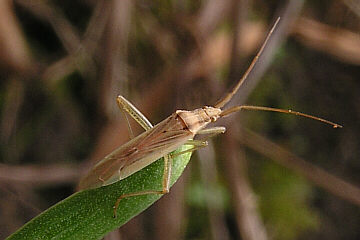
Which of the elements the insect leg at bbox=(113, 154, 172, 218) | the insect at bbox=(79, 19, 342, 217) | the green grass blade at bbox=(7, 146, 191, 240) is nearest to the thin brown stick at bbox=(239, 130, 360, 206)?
the insect at bbox=(79, 19, 342, 217)

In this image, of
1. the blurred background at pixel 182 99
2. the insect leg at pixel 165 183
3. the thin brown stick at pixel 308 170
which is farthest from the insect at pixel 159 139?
the thin brown stick at pixel 308 170

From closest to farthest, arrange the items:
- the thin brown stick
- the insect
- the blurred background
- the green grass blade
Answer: the green grass blade
the insect
the blurred background
the thin brown stick

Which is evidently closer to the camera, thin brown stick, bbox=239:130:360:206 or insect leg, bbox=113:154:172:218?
insect leg, bbox=113:154:172:218

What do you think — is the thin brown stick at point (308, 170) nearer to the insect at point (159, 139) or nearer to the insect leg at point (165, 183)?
the insect at point (159, 139)

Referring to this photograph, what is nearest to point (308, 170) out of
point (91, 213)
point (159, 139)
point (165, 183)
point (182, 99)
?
point (182, 99)

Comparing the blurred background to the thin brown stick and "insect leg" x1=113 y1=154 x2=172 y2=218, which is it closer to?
the thin brown stick

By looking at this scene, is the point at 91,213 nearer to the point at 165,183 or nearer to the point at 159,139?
the point at 165,183
